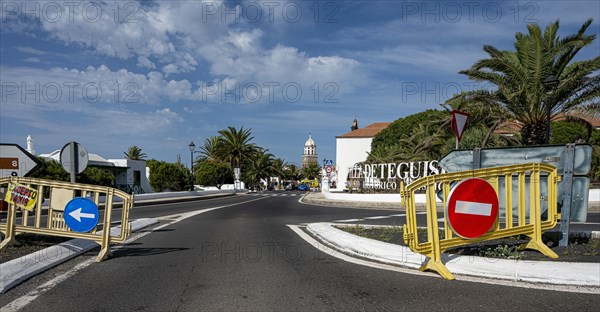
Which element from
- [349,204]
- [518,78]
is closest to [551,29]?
[518,78]

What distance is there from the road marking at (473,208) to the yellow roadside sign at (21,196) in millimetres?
6812

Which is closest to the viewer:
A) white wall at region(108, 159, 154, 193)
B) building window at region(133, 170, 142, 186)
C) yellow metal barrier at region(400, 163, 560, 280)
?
yellow metal barrier at region(400, 163, 560, 280)

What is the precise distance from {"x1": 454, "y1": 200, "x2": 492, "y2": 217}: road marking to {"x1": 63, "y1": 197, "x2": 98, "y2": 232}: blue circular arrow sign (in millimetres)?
5699

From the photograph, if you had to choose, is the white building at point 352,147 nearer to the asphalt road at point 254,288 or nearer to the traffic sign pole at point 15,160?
the traffic sign pole at point 15,160

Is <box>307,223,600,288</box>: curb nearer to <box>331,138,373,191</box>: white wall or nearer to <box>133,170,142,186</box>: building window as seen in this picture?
<box>133,170,142,186</box>: building window

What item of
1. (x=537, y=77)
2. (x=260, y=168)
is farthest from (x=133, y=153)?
(x=537, y=77)

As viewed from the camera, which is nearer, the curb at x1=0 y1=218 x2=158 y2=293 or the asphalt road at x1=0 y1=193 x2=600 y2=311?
the asphalt road at x1=0 y1=193 x2=600 y2=311

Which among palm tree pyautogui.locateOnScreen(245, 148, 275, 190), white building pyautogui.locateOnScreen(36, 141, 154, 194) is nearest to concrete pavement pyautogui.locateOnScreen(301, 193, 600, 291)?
white building pyautogui.locateOnScreen(36, 141, 154, 194)

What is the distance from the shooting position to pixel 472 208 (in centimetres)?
625

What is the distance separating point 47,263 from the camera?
268 inches

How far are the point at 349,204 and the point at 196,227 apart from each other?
16.0 metres

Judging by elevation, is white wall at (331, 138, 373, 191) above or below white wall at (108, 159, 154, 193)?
above

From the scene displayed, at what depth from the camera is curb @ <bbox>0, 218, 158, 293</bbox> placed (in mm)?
5672

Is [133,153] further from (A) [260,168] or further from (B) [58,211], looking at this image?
(B) [58,211]
